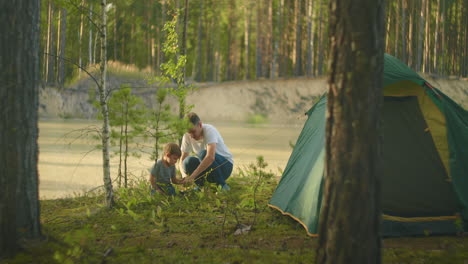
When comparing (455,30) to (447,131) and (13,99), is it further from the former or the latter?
(13,99)

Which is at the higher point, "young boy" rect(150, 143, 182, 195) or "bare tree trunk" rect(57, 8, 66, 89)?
"bare tree trunk" rect(57, 8, 66, 89)

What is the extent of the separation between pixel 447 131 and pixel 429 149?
0.27 meters

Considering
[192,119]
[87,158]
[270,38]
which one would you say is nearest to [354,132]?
[192,119]

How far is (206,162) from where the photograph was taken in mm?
5898

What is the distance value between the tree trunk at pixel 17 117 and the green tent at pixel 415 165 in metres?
2.69

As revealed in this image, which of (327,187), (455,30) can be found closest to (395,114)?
(327,187)

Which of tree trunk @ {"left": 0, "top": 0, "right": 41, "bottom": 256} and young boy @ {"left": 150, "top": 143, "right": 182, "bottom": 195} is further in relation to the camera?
young boy @ {"left": 150, "top": 143, "right": 182, "bottom": 195}

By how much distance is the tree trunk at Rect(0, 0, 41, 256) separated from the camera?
10.7ft

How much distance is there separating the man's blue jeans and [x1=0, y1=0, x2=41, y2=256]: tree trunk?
2.90 m

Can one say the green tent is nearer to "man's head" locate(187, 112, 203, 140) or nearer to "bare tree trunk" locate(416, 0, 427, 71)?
"man's head" locate(187, 112, 203, 140)

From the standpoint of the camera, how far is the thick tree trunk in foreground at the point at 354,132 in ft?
8.30

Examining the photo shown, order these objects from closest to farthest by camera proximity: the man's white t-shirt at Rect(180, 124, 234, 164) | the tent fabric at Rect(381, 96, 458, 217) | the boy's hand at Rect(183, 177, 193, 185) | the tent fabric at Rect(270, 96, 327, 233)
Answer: the tent fabric at Rect(270, 96, 327, 233) < the tent fabric at Rect(381, 96, 458, 217) < the boy's hand at Rect(183, 177, 193, 185) < the man's white t-shirt at Rect(180, 124, 234, 164)

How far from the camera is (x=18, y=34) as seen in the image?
3.29 m

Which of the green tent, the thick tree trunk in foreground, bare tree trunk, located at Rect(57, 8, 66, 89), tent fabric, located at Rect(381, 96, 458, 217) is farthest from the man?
bare tree trunk, located at Rect(57, 8, 66, 89)
